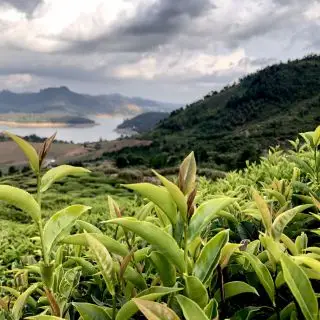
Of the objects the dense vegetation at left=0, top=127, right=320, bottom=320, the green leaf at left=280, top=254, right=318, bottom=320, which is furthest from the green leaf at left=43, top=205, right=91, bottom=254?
the green leaf at left=280, top=254, right=318, bottom=320

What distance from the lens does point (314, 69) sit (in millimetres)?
157750

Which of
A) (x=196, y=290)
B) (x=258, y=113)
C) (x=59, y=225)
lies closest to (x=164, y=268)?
(x=196, y=290)

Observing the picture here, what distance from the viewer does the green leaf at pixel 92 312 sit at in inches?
77.2

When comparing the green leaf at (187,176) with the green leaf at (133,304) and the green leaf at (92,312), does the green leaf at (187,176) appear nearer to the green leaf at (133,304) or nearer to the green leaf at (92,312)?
the green leaf at (133,304)

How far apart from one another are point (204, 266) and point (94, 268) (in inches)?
35.4

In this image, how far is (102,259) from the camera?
196cm

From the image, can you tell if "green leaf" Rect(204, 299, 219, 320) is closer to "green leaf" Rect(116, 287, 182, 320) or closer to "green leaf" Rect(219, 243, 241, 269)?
"green leaf" Rect(116, 287, 182, 320)

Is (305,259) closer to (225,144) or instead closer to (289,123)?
(225,144)

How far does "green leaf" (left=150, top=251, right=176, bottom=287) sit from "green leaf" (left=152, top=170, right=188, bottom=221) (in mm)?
244

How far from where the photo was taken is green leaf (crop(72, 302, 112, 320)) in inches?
77.2

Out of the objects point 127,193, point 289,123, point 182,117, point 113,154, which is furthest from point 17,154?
point 127,193

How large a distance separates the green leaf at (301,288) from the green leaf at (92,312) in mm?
796

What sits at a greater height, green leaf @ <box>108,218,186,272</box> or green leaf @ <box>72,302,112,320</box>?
green leaf @ <box>108,218,186,272</box>

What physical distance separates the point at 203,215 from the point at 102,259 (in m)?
0.48
